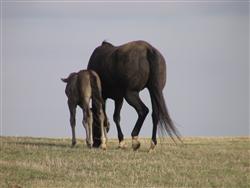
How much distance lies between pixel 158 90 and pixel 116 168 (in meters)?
4.95

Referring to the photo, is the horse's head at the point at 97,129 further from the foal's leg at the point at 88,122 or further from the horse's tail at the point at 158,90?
the horse's tail at the point at 158,90

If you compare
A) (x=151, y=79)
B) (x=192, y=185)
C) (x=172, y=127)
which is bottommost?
(x=192, y=185)

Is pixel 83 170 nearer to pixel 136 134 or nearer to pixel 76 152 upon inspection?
pixel 76 152

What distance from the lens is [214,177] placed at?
1428cm

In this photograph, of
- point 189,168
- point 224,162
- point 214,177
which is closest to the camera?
point 214,177

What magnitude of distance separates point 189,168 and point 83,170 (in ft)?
8.25

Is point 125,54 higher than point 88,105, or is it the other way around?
point 125,54

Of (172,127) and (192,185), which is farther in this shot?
(172,127)

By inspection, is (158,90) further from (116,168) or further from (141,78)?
(116,168)

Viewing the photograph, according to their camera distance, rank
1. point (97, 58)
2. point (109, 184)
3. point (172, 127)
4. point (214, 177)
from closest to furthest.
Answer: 1. point (109, 184)
2. point (214, 177)
3. point (172, 127)
4. point (97, 58)

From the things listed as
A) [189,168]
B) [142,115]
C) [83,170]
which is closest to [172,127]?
[142,115]

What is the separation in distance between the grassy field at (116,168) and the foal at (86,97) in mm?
1434

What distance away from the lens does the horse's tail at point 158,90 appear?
19.1 meters

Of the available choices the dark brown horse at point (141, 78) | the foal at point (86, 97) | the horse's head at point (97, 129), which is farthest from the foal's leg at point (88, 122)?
the dark brown horse at point (141, 78)
